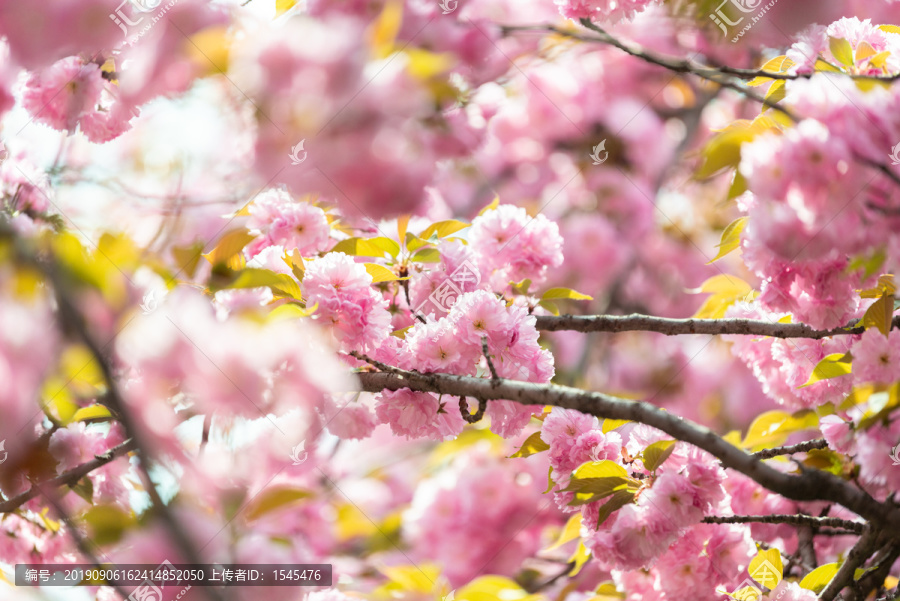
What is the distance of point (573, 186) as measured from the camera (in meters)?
3.91

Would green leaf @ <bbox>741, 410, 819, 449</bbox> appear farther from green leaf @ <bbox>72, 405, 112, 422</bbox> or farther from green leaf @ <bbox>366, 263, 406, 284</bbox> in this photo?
green leaf @ <bbox>72, 405, 112, 422</bbox>

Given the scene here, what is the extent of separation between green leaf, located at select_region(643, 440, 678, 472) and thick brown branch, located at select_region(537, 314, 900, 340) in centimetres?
26

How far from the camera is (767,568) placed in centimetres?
132

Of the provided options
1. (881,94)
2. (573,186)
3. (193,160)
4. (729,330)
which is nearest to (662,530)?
(729,330)

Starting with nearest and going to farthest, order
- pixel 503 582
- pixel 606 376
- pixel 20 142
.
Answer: pixel 503 582
pixel 20 142
pixel 606 376

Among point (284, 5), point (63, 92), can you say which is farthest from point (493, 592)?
point (63, 92)

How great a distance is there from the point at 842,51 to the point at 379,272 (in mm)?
914

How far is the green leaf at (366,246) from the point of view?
1386mm

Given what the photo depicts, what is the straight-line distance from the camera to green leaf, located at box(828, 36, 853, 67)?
1047mm

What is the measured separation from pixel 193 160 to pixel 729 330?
1.21 metres

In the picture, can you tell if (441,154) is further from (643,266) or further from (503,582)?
(643,266)

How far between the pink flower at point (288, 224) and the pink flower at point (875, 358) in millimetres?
1120

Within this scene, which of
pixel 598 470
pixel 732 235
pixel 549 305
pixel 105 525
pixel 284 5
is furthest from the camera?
pixel 549 305

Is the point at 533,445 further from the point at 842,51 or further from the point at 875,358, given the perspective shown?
the point at 842,51
